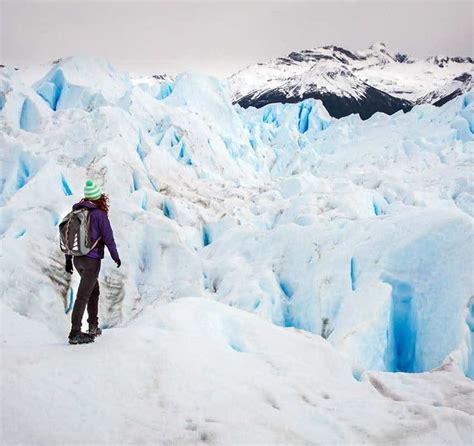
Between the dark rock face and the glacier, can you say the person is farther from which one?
the dark rock face

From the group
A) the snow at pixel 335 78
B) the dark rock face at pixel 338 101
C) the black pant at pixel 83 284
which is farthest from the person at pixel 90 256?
the snow at pixel 335 78

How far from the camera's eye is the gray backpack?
3588 millimetres

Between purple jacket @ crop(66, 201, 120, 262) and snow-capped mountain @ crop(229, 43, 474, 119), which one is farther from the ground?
snow-capped mountain @ crop(229, 43, 474, 119)

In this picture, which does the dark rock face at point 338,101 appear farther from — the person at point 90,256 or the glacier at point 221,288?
the person at point 90,256

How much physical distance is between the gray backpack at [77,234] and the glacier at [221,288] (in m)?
0.85

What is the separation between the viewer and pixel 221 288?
41.1 feet

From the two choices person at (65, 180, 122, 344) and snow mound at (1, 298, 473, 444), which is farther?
person at (65, 180, 122, 344)

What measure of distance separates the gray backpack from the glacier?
33.6 inches

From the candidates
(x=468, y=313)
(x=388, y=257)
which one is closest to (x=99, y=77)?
(x=388, y=257)

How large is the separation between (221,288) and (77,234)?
30.0 ft

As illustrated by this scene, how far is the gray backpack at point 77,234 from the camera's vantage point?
3588mm

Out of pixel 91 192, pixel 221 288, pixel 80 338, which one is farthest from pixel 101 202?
pixel 221 288

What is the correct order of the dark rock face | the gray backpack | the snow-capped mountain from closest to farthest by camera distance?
the gray backpack
the dark rock face
the snow-capped mountain

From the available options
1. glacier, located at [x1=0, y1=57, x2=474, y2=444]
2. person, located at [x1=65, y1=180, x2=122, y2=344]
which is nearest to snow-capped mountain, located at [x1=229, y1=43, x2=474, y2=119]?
glacier, located at [x1=0, y1=57, x2=474, y2=444]
